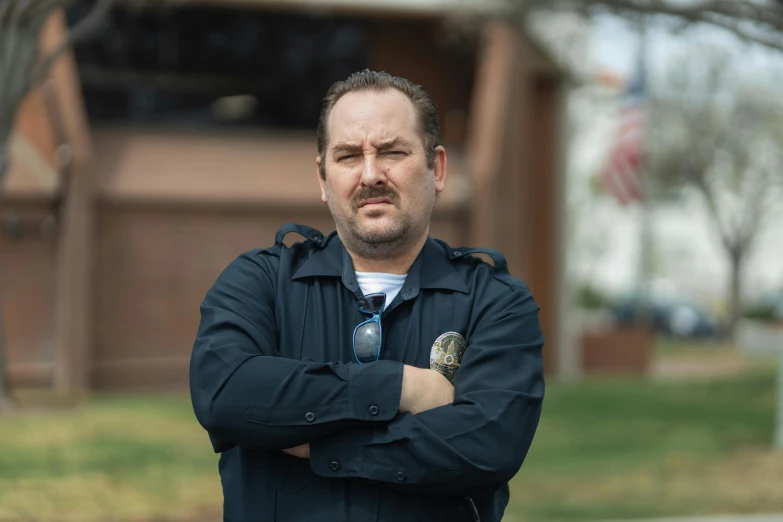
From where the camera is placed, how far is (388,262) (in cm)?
301

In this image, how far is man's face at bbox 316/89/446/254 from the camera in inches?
113

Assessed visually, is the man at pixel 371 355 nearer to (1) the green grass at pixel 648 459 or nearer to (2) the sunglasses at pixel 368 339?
(2) the sunglasses at pixel 368 339

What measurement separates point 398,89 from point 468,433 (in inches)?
38.3

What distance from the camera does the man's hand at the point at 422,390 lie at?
110 inches

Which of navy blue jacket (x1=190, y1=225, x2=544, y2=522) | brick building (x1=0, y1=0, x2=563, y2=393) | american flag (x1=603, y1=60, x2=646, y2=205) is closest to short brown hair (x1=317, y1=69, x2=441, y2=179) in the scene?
navy blue jacket (x1=190, y1=225, x2=544, y2=522)

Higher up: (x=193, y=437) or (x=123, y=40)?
(x=123, y=40)

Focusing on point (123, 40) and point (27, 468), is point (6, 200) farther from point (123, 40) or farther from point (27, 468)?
point (27, 468)

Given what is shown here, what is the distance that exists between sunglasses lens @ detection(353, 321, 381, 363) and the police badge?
170 millimetres

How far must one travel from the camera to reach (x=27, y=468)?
925cm

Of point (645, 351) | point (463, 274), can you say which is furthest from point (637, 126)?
point (463, 274)

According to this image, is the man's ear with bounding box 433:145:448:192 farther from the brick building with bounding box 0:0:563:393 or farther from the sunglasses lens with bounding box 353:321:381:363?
the brick building with bounding box 0:0:563:393

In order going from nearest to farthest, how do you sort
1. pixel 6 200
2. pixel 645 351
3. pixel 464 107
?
1. pixel 6 200
2. pixel 464 107
3. pixel 645 351

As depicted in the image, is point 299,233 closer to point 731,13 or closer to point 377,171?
point 377,171

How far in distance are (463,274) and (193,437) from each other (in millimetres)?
8758
